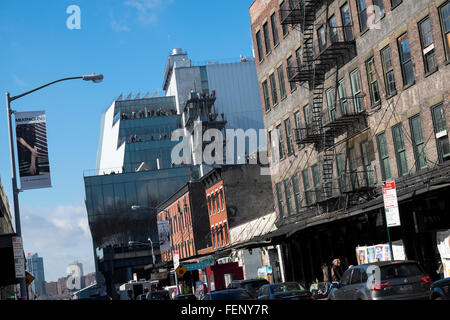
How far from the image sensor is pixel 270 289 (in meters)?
24.3

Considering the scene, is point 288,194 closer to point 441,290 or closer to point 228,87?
point 441,290

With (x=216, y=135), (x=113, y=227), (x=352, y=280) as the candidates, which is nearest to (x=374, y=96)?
(x=352, y=280)

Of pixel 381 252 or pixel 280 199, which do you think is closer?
pixel 381 252

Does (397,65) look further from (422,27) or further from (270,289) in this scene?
(270,289)

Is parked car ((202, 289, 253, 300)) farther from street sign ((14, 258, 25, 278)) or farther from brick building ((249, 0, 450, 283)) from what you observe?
brick building ((249, 0, 450, 283))

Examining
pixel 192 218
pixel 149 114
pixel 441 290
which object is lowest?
pixel 441 290

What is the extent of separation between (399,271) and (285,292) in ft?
24.7

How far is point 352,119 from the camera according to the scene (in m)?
33.5

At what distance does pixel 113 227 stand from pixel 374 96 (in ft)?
324

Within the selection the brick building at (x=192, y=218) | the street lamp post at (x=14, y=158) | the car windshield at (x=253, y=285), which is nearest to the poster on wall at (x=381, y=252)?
the car windshield at (x=253, y=285)

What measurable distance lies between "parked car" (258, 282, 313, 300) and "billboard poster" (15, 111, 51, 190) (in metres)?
8.91

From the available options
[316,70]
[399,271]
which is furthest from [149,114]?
[399,271]

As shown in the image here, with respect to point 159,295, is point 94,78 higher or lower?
higher

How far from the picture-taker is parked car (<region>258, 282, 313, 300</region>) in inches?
920
